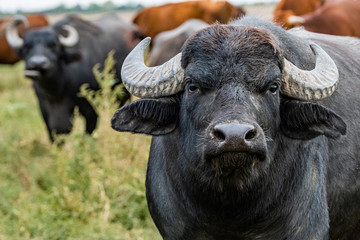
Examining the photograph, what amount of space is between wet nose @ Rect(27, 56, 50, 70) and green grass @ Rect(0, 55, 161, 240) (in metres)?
1.78

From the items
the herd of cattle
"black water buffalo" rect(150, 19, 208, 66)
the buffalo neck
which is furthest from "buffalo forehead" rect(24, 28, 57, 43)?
the buffalo neck

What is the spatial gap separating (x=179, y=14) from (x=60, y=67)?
4.00 m

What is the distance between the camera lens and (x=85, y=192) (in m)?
6.84

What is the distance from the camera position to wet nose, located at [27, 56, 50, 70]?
9538mm

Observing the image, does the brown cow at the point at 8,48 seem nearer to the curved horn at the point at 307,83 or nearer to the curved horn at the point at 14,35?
the curved horn at the point at 14,35

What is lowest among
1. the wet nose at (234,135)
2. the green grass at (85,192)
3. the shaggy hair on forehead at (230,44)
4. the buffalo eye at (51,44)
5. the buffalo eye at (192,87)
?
the buffalo eye at (51,44)

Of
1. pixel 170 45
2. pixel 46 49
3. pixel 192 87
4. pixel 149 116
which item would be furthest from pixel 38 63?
pixel 192 87

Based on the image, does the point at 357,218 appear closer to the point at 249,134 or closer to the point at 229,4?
the point at 249,134

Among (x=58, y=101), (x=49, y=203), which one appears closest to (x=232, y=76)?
(x=49, y=203)

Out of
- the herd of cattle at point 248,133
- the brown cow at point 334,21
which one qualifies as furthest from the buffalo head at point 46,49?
the herd of cattle at point 248,133

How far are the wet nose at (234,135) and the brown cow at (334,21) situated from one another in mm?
7198

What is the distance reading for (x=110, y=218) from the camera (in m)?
6.28

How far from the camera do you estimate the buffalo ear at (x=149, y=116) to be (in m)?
3.75

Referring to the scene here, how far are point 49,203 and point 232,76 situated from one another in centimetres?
385
